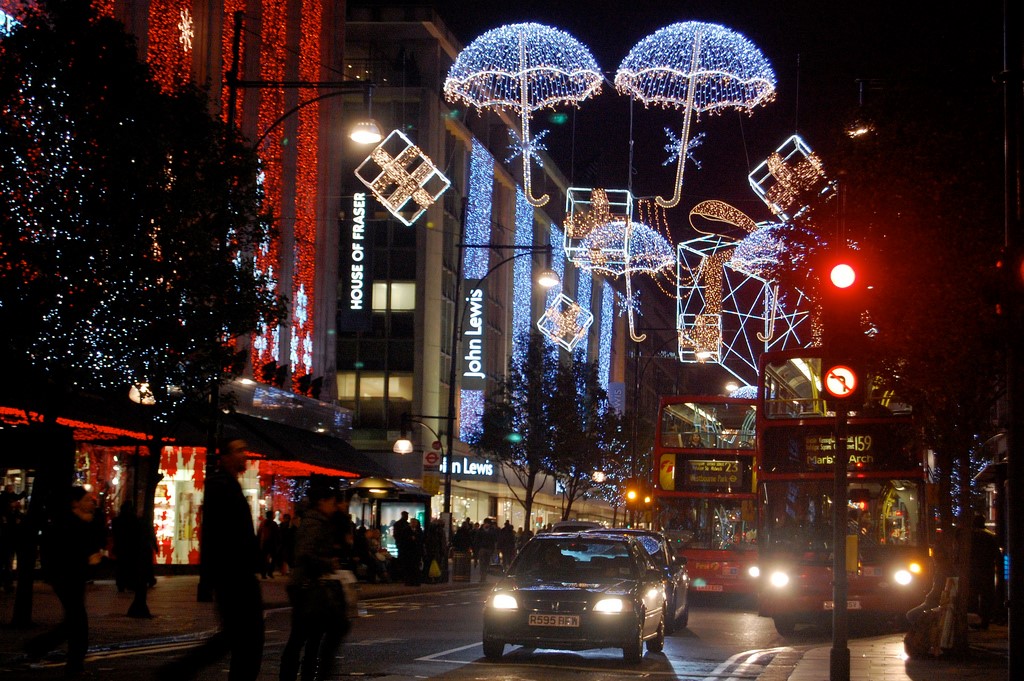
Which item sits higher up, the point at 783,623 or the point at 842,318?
the point at 842,318

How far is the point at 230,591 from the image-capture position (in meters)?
9.15

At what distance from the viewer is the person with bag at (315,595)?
10.5 metres

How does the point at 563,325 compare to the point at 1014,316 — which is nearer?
the point at 1014,316

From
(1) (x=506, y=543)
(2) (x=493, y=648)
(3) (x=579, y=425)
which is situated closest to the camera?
(2) (x=493, y=648)

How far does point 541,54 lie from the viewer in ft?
92.8

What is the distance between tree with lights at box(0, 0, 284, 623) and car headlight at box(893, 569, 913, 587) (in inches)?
445

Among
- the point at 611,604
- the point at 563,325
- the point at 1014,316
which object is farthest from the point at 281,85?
the point at 563,325

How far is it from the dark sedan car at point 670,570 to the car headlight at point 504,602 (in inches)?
184

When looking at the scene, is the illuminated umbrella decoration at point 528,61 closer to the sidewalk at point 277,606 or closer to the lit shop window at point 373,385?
the sidewalk at point 277,606

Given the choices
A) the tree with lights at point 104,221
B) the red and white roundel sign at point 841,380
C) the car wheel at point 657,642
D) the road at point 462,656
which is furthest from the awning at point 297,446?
the red and white roundel sign at point 841,380

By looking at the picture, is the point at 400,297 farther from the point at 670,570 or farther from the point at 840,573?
the point at 840,573

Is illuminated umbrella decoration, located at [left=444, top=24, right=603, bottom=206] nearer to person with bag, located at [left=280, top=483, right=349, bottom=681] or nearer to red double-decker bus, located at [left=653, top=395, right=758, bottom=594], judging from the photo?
red double-decker bus, located at [left=653, top=395, right=758, bottom=594]

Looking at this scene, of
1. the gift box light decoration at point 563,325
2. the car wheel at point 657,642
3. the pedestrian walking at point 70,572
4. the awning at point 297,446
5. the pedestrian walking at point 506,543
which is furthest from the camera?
the gift box light decoration at point 563,325

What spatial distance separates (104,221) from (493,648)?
753cm
